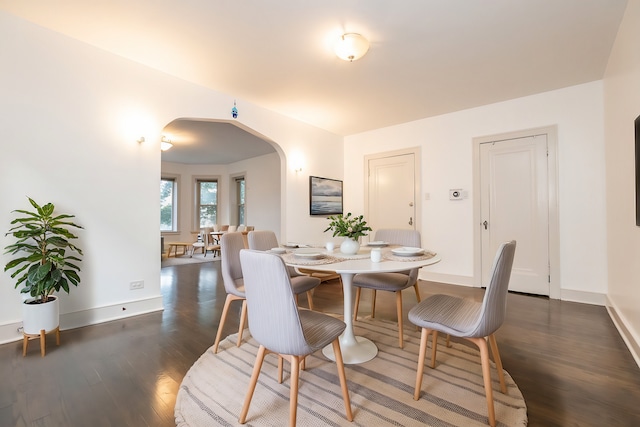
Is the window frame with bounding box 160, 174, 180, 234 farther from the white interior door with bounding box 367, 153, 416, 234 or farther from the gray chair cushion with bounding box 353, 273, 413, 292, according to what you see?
the gray chair cushion with bounding box 353, 273, 413, 292

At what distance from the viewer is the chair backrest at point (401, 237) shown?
2756mm

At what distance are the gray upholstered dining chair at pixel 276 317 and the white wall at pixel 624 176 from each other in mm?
2369

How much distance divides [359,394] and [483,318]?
79 cm

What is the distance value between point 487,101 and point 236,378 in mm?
4386

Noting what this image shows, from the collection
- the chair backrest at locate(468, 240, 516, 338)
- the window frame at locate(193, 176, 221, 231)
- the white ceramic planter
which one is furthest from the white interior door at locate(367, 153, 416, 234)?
the window frame at locate(193, 176, 221, 231)

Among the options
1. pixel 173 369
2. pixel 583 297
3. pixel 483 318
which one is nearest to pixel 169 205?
pixel 173 369

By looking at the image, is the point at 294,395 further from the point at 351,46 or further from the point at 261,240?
the point at 351,46

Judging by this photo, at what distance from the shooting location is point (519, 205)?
3830mm

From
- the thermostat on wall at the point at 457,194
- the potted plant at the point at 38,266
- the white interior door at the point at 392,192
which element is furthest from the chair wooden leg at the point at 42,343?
the thermostat on wall at the point at 457,194

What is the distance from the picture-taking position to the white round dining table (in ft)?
5.15

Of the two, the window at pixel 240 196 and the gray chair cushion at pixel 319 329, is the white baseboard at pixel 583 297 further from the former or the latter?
the window at pixel 240 196

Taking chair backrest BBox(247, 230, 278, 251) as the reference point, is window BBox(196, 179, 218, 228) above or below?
above

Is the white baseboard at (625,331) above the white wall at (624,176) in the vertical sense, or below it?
below

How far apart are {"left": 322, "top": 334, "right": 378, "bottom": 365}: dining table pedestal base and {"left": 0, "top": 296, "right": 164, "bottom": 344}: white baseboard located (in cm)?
202
